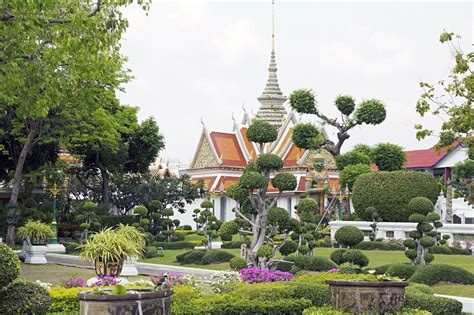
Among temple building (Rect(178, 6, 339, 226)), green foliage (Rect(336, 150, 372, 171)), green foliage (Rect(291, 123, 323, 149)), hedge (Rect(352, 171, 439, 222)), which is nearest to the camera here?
hedge (Rect(352, 171, 439, 222))

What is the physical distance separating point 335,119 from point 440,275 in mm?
21942

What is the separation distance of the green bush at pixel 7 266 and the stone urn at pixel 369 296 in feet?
15.8

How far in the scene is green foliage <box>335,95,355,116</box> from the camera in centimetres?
3850

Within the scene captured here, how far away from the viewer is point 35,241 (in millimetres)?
28109

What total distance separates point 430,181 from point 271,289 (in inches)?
768

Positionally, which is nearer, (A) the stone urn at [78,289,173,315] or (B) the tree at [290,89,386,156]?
(A) the stone urn at [78,289,173,315]

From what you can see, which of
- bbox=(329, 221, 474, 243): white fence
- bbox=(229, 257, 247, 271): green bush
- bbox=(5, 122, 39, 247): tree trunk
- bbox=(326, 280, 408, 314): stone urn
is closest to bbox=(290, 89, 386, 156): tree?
bbox=(329, 221, 474, 243): white fence

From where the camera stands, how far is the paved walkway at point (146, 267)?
2280 centimetres

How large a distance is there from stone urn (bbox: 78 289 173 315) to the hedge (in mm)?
23176

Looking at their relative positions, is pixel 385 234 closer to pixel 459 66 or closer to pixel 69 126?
pixel 459 66

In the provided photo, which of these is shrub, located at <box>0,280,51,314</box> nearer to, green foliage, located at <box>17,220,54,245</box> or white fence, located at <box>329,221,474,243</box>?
green foliage, located at <box>17,220,54,245</box>

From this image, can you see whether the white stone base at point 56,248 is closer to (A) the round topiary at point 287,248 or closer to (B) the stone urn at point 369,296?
(A) the round topiary at point 287,248

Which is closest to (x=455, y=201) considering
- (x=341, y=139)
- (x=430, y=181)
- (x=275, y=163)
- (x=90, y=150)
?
(x=341, y=139)

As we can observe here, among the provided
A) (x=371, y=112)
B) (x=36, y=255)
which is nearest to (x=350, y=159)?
(x=371, y=112)
